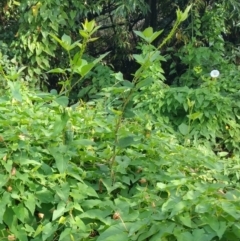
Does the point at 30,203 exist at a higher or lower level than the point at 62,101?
lower

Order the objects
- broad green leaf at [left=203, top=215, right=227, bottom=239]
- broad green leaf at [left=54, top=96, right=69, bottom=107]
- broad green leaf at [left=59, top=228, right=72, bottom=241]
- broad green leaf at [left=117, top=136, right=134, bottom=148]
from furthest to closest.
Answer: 1. broad green leaf at [left=117, top=136, right=134, bottom=148]
2. broad green leaf at [left=54, top=96, right=69, bottom=107]
3. broad green leaf at [left=59, top=228, right=72, bottom=241]
4. broad green leaf at [left=203, top=215, right=227, bottom=239]

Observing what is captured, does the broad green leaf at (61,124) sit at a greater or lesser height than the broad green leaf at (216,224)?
greater

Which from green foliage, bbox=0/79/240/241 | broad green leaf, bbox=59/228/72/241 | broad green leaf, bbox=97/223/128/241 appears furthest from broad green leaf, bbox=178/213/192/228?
broad green leaf, bbox=59/228/72/241

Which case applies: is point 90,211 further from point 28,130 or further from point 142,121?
point 142,121

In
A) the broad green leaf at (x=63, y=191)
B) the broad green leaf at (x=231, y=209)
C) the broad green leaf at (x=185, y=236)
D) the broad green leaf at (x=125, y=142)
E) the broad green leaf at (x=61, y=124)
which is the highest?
the broad green leaf at (x=61, y=124)

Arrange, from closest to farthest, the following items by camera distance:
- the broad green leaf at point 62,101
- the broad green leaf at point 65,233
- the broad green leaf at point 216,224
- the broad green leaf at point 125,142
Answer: the broad green leaf at point 216,224 < the broad green leaf at point 65,233 < the broad green leaf at point 62,101 < the broad green leaf at point 125,142

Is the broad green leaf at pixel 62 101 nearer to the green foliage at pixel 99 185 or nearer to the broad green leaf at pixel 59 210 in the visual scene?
the green foliage at pixel 99 185

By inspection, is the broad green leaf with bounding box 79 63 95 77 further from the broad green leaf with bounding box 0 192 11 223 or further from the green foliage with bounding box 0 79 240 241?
the broad green leaf with bounding box 0 192 11 223

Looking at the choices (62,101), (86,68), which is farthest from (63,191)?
(86,68)

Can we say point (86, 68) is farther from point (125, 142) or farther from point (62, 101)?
point (125, 142)

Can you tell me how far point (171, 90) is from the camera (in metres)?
4.46

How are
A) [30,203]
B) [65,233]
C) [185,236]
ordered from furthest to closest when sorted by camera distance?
1. [30,203]
2. [65,233]
3. [185,236]

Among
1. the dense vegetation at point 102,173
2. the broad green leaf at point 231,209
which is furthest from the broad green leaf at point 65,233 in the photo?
the broad green leaf at point 231,209

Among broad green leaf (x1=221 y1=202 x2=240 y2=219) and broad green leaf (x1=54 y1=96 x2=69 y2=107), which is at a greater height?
broad green leaf (x1=54 y1=96 x2=69 y2=107)
